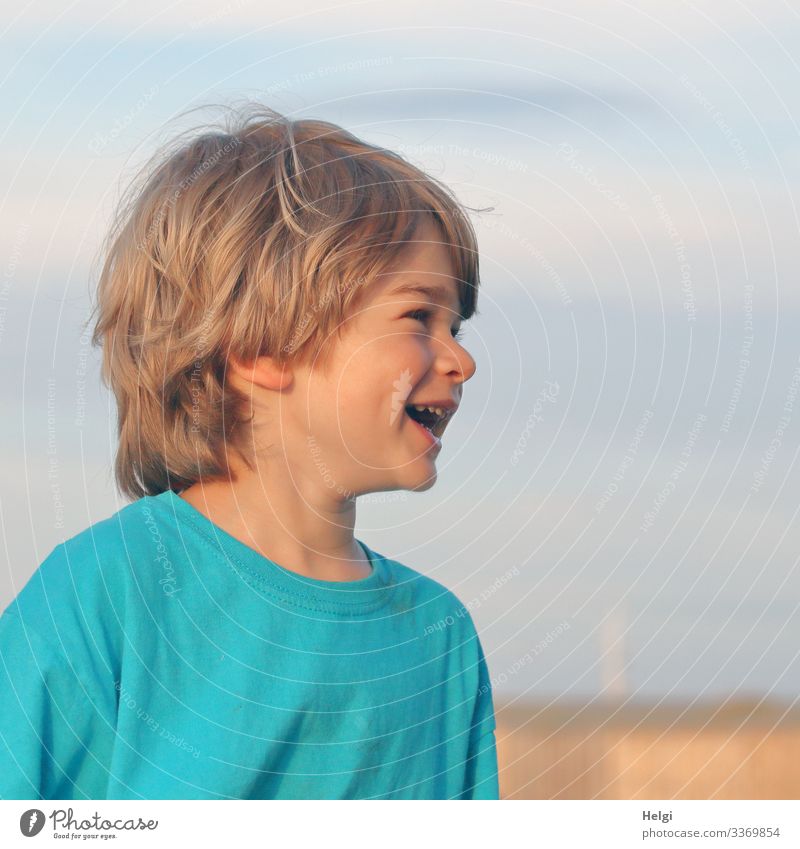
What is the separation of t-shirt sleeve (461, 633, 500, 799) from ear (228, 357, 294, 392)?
0.45 meters

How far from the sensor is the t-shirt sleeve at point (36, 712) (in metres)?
1.21

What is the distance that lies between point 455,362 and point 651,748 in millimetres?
967

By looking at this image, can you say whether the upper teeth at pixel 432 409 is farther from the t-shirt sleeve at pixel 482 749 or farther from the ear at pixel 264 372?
the t-shirt sleeve at pixel 482 749

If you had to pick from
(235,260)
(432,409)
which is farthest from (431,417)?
(235,260)

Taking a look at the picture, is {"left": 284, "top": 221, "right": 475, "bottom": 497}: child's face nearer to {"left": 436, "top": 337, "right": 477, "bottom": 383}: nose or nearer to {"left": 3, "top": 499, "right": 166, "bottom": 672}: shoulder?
{"left": 436, "top": 337, "right": 477, "bottom": 383}: nose

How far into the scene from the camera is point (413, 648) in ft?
4.84

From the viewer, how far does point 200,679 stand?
131 cm

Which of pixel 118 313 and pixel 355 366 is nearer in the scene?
pixel 355 366

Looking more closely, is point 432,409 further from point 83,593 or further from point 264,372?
point 83,593

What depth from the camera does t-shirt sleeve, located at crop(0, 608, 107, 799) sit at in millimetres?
1209

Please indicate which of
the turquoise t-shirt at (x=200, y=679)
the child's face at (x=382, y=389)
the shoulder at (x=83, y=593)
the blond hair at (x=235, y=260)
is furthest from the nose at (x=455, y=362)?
the shoulder at (x=83, y=593)
